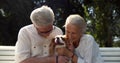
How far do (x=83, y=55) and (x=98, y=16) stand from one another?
14.5m

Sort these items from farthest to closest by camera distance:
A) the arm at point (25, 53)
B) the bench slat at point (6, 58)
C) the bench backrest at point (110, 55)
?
the bench backrest at point (110, 55), the bench slat at point (6, 58), the arm at point (25, 53)

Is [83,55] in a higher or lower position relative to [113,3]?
lower

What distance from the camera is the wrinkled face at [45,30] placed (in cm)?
386

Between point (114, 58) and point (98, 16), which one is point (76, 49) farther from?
point (98, 16)

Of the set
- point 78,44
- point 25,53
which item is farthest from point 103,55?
point 25,53

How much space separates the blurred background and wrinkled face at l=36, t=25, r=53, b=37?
12975 mm

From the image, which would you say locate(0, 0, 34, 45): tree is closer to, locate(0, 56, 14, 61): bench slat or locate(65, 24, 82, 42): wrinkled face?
locate(0, 56, 14, 61): bench slat

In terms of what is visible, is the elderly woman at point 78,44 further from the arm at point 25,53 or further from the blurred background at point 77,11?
the blurred background at point 77,11

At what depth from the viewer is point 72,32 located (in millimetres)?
3746

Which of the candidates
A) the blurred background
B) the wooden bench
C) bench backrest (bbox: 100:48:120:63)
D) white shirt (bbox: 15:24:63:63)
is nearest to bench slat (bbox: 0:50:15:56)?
the wooden bench

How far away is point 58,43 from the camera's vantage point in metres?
3.82

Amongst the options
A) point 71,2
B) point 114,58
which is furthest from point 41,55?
point 71,2

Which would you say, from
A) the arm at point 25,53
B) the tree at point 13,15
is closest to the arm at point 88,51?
the arm at point 25,53

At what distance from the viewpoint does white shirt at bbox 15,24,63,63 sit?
389cm
